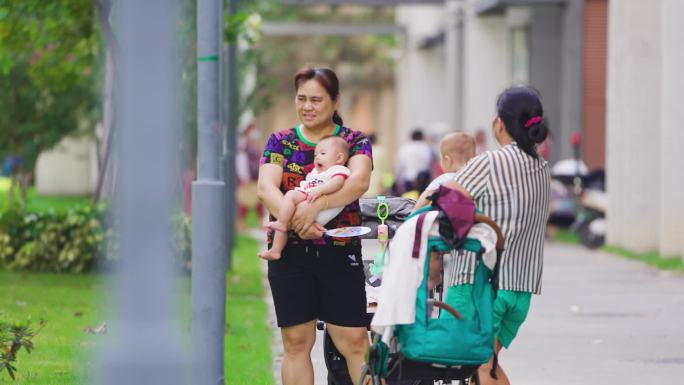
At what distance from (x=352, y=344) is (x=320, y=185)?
80 centimetres

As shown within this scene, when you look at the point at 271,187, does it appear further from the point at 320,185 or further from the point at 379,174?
the point at 379,174

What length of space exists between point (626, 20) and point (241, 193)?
897cm

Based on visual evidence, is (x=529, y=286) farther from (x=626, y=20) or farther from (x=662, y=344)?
(x=626, y=20)

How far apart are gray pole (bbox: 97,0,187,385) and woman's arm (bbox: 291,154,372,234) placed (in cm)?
290

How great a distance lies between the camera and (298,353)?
6.97 metres

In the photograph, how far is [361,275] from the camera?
22.9 ft

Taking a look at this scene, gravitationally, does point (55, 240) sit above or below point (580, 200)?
below

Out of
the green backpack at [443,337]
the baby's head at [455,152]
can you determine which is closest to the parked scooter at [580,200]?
the baby's head at [455,152]

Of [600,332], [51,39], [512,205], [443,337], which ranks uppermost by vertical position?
[51,39]

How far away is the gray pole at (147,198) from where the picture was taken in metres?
3.66

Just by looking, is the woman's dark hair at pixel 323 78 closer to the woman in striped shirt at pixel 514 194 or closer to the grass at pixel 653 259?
the woman in striped shirt at pixel 514 194

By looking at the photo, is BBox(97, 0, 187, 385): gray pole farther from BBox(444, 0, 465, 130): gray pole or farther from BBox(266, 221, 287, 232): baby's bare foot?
BBox(444, 0, 465, 130): gray pole

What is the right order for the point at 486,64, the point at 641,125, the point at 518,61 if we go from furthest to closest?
the point at 486,64, the point at 518,61, the point at 641,125

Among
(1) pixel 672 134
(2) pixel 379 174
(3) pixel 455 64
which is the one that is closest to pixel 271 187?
(1) pixel 672 134
